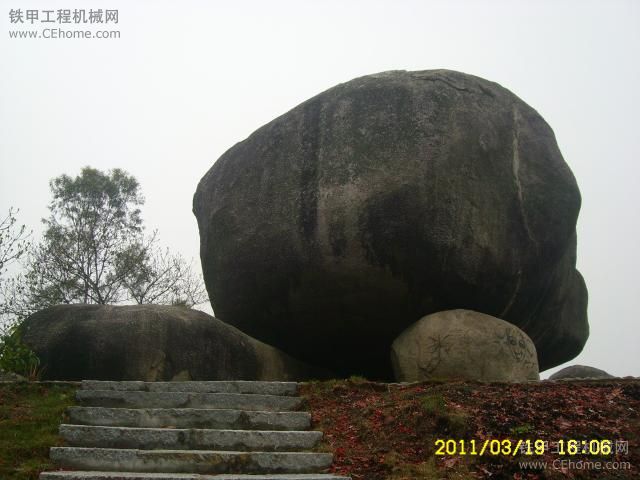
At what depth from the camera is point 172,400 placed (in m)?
6.57

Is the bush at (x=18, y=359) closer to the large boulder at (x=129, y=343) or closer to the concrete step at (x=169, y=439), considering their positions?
the large boulder at (x=129, y=343)

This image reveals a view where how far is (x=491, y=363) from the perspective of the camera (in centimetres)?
785

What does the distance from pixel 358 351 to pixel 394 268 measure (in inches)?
70.3

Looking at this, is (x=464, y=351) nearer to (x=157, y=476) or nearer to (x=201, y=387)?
(x=201, y=387)

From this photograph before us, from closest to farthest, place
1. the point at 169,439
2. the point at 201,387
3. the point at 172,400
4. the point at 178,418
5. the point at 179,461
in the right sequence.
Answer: the point at 179,461 → the point at 169,439 → the point at 178,418 → the point at 172,400 → the point at 201,387

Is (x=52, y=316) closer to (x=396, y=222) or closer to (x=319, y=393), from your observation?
(x=319, y=393)

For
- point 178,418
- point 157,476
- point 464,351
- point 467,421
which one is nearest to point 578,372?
point 464,351

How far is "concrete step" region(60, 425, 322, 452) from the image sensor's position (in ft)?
18.7

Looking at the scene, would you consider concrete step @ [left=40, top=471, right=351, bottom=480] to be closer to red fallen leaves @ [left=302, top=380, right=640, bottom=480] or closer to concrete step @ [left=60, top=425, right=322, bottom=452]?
red fallen leaves @ [left=302, top=380, right=640, bottom=480]

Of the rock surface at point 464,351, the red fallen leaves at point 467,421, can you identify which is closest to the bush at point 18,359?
the red fallen leaves at point 467,421

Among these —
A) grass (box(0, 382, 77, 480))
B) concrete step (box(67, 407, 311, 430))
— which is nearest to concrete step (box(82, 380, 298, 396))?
grass (box(0, 382, 77, 480))

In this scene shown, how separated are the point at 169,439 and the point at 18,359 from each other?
2.86 metres

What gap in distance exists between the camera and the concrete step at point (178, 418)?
241 inches
